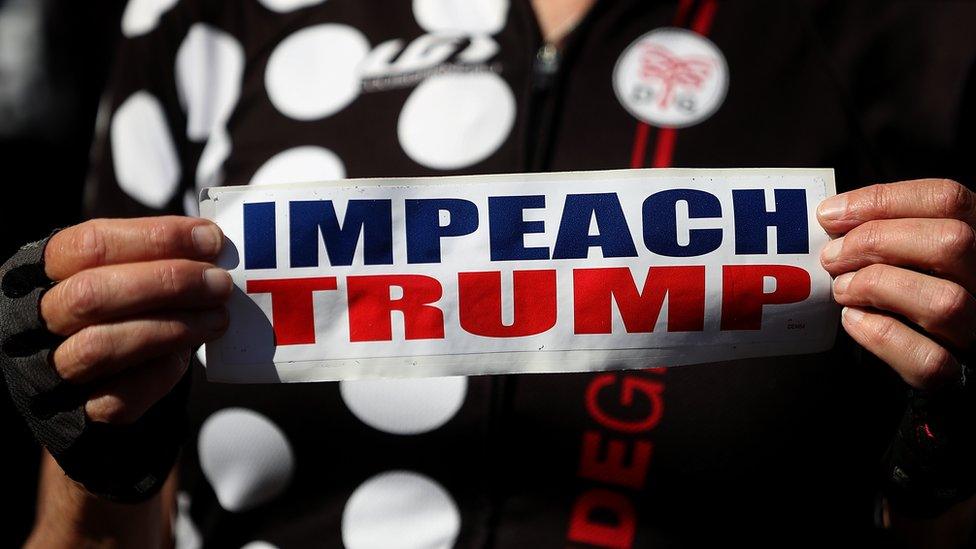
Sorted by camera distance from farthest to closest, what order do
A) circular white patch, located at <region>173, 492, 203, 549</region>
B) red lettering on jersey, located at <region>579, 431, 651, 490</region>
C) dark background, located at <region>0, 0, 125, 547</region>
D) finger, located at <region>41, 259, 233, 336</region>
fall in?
1. dark background, located at <region>0, 0, 125, 547</region>
2. circular white patch, located at <region>173, 492, 203, 549</region>
3. red lettering on jersey, located at <region>579, 431, 651, 490</region>
4. finger, located at <region>41, 259, 233, 336</region>

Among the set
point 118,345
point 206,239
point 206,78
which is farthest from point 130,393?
point 206,78

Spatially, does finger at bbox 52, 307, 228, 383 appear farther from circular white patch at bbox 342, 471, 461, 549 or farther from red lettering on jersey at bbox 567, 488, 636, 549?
red lettering on jersey at bbox 567, 488, 636, 549

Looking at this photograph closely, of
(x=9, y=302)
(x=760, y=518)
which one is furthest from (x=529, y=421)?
(x=9, y=302)

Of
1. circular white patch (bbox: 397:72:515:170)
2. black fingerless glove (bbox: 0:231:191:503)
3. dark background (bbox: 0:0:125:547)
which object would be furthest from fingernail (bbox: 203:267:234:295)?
dark background (bbox: 0:0:125:547)

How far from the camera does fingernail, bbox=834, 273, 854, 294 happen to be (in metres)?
0.84

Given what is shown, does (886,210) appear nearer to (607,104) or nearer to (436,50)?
(607,104)

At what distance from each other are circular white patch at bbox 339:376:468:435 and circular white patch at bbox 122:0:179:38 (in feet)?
1.86

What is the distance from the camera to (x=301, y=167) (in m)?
1.03

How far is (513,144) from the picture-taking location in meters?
1.01

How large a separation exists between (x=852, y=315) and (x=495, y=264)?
355mm

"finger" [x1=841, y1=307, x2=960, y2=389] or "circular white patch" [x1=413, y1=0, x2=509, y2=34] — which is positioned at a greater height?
"circular white patch" [x1=413, y1=0, x2=509, y2=34]

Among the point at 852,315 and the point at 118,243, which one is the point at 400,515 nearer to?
the point at 118,243

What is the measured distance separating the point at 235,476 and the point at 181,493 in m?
0.13

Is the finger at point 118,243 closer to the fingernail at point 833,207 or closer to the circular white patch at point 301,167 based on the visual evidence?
the circular white patch at point 301,167
